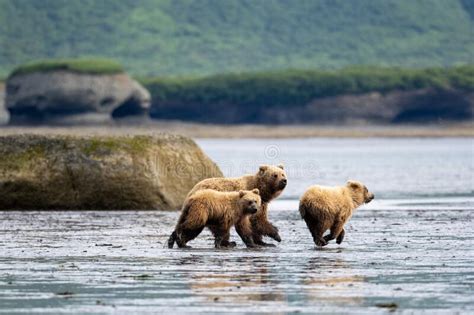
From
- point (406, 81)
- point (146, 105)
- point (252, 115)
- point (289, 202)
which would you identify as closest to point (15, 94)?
point (146, 105)

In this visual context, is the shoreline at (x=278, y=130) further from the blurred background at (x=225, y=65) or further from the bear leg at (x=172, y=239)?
the bear leg at (x=172, y=239)

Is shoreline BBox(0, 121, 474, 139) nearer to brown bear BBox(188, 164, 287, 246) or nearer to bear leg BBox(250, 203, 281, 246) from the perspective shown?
brown bear BBox(188, 164, 287, 246)

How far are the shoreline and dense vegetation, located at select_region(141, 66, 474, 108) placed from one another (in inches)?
233

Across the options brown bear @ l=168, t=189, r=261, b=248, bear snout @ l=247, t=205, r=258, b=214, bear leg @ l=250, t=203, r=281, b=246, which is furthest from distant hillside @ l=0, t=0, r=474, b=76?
bear snout @ l=247, t=205, r=258, b=214

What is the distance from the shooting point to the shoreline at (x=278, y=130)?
4609 inches

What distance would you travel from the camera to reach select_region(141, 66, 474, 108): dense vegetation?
13412 centimetres

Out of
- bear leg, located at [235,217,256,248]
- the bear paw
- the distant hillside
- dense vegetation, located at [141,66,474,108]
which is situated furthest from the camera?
the distant hillside

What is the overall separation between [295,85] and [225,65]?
136ft

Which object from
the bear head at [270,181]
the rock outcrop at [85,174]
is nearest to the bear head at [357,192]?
the bear head at [270,181]

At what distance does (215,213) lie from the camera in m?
20.8

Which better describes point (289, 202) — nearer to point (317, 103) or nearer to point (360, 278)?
point (360, 278)

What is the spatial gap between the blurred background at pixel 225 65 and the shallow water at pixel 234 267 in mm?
101025

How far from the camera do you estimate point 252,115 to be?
449ft

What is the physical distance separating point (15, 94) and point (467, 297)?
381 feet
